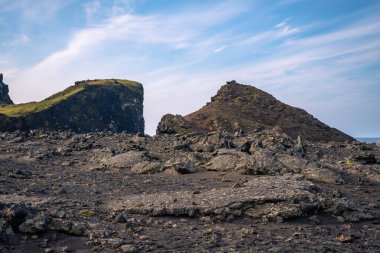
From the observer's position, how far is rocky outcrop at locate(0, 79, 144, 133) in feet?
378

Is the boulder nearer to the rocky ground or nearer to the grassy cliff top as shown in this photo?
the rocky ground

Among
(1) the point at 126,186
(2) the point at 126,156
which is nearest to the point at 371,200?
(1) the point at 126,186

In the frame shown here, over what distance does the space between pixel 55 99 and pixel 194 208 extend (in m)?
125

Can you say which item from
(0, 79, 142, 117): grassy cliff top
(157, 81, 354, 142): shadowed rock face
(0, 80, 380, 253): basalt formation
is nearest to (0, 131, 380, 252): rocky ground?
(0, 80, 380, 253): basalt formation

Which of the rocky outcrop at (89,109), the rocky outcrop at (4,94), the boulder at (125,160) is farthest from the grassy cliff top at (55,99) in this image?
the boulder at (125,160)

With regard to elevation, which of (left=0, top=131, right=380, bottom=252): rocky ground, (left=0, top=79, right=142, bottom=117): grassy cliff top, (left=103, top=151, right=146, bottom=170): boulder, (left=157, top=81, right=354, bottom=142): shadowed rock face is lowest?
(left=0, top=131, right=380, bottom=252): rocky ground

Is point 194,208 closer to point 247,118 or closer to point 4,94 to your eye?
point 247,118

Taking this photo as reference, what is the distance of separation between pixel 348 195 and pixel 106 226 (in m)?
12.7

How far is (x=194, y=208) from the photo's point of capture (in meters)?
15.1

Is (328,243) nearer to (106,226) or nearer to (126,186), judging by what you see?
(106,226)

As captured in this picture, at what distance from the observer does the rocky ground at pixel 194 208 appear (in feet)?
40.5

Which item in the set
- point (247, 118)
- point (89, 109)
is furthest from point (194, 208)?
point (89, 109)

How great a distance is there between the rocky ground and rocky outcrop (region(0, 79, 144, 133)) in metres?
89.2

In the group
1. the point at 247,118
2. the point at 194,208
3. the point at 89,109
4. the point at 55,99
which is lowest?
the point at 194,208
